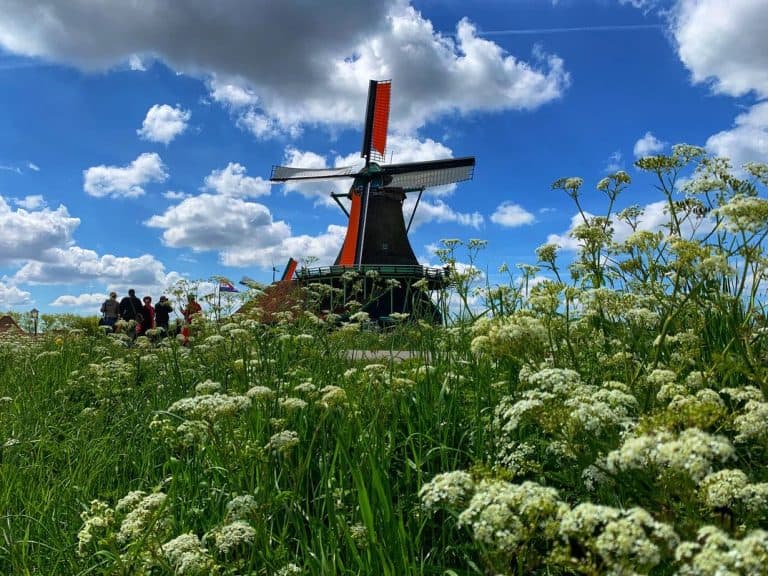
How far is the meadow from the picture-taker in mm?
1965

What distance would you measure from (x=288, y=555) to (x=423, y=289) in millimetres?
4049

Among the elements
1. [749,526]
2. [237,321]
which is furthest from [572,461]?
[237,321]

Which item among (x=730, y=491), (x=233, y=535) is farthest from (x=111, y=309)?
(x=730, y=491)

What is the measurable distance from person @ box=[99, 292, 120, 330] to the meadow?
1247 cm

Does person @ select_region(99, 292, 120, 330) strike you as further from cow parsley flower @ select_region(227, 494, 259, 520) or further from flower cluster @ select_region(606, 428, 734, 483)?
flower cluster @ select_region(606, 428, 734, 483)

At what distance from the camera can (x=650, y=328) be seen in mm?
4879

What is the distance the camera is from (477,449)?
3562 millimetres

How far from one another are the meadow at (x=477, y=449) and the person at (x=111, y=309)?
40.9ft

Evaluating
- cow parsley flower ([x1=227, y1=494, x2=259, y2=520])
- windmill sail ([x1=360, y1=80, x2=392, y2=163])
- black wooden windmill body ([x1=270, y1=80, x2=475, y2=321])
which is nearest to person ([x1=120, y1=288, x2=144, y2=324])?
cow parsley flower ([x1=227, y1=494, x2=259, y2=520])

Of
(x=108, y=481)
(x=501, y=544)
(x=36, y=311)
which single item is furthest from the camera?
(x=36, y=311)

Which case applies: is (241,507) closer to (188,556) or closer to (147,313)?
(188,556)

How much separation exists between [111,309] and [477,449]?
56.6ft

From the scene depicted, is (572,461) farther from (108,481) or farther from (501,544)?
(108,481)

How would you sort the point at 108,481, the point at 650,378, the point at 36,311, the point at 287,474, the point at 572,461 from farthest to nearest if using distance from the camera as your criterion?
the point at 36,311, the point at 108,481, the point at 287,474, the point at 572,461, the point at 650,378
